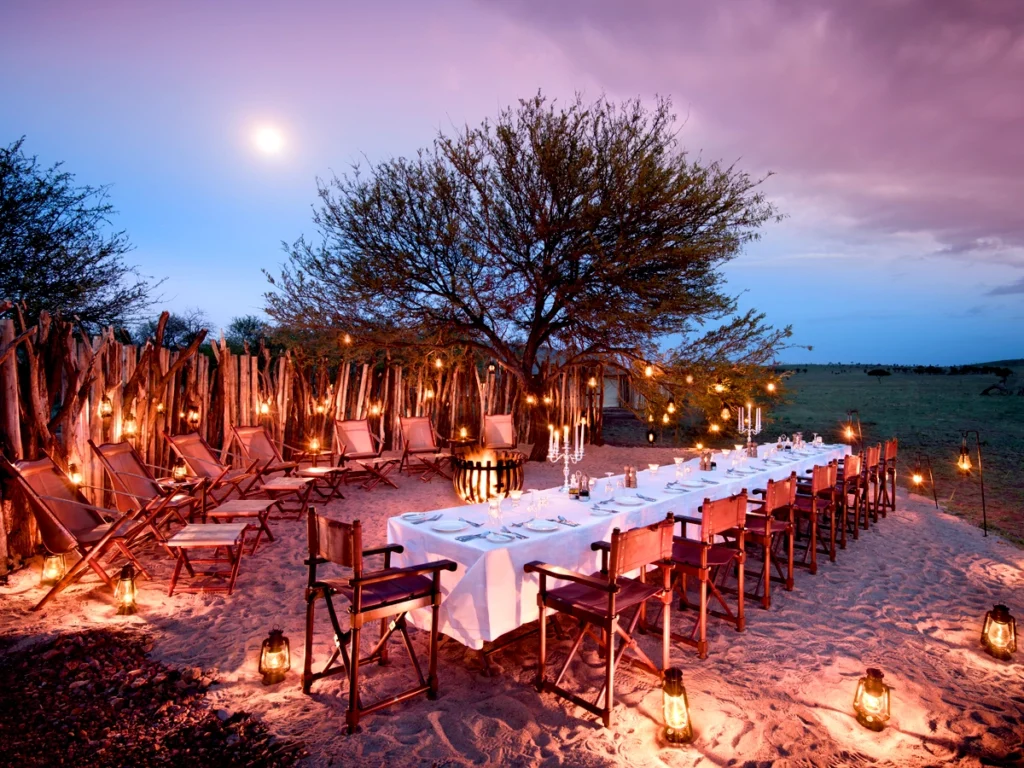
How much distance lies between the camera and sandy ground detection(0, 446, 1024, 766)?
2432mm

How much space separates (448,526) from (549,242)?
7.11 meters

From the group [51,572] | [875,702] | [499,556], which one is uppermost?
[499,556]

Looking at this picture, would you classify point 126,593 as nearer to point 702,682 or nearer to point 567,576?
point 567,576

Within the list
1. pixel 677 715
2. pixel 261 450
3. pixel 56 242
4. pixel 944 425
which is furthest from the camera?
pixel 944 425

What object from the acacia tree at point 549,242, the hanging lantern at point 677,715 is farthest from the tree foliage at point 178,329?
the hanging lantern at point 677,715

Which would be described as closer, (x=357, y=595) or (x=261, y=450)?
(x=357, y=595)

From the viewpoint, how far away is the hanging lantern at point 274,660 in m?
2.88

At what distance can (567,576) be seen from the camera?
2.76 meters

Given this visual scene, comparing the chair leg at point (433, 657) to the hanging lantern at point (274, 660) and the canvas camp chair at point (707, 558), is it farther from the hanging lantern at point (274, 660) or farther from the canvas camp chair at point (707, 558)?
the canvas camp chair at point (707, 558)

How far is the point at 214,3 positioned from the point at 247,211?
25712 millimetres

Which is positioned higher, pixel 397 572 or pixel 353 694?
pixel 397 572

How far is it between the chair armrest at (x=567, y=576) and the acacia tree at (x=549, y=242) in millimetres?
6442

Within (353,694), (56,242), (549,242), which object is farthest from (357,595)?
(56,242)

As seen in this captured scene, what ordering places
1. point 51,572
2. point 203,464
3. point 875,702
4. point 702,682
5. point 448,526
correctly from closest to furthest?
point 875,702 → point 702,682 → point 448,526 → point 51,572 → point 203,464
